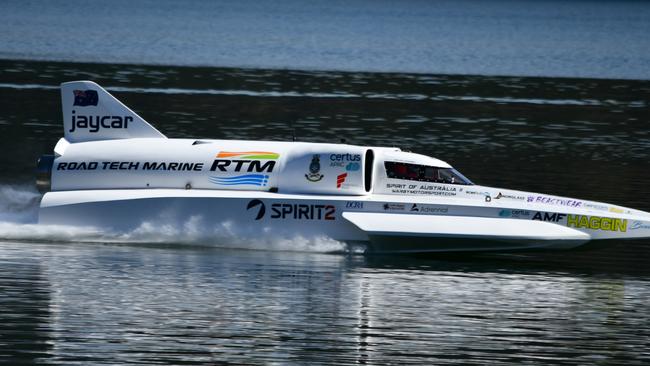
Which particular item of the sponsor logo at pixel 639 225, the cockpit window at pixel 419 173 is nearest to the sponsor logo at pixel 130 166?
the cockpit window at pixel 419 173

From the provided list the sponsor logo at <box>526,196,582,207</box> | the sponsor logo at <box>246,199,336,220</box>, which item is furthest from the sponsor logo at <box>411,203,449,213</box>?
the sponsor logo at <box>526,196,582,207</box>

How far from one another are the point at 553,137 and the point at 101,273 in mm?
23535

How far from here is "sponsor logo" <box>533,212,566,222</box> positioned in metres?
23.7

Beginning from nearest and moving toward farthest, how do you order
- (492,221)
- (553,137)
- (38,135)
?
1. (492,221)
2. (38,135)
3. (553,137)

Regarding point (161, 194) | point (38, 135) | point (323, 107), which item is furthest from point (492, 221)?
point (323, 107)

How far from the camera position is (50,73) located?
6247 cm

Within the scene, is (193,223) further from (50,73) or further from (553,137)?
(50,73)

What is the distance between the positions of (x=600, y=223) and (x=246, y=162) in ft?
22.0

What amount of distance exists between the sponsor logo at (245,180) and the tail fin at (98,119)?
85.9 inches

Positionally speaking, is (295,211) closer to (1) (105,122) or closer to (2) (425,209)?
(2) (425,209)

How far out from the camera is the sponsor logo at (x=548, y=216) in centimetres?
2370

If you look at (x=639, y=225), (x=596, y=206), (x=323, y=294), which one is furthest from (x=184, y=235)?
(x=639, y=225)

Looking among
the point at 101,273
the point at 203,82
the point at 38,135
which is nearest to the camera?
the point at 101,273

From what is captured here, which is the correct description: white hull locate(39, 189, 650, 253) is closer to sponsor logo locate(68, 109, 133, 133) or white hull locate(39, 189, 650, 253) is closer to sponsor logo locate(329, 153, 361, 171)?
sponsor logo locate(329, 153, 361, 171)
